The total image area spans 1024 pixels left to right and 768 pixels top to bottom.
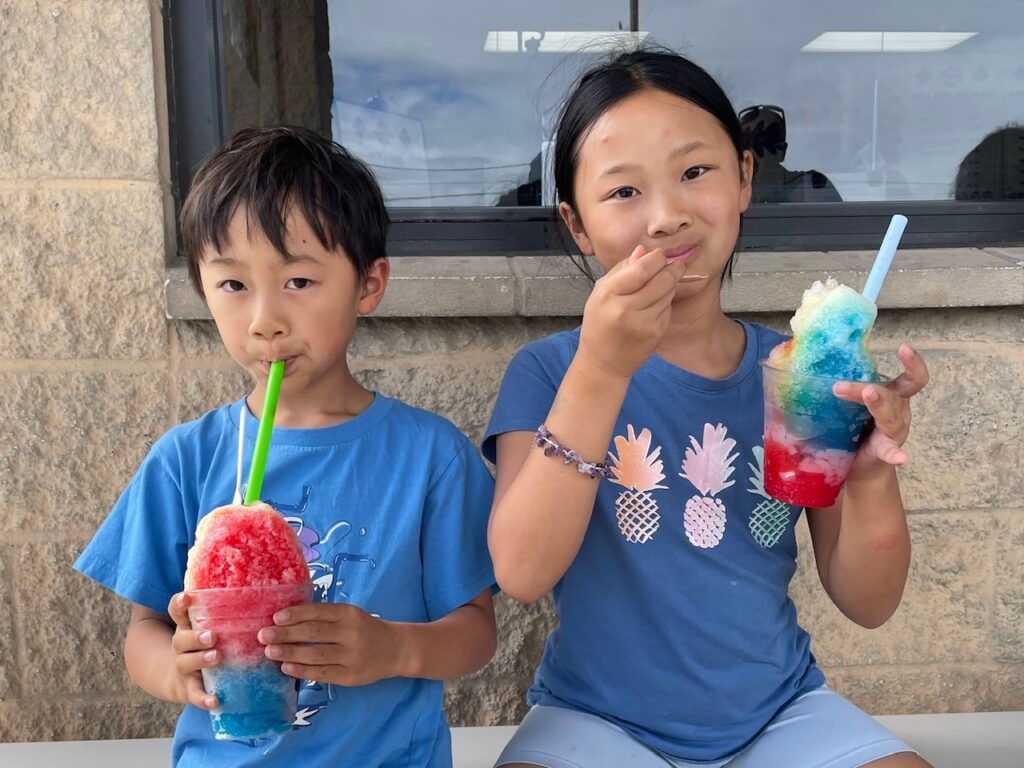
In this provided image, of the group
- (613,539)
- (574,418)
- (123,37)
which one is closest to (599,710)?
(613,539)

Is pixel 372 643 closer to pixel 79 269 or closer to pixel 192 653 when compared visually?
pixel 192 653

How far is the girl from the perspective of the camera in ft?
5.12

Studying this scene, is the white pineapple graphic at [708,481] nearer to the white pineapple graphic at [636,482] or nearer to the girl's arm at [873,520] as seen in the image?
the white pineapple graphic at [636,482]

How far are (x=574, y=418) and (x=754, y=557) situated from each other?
18.3 inches

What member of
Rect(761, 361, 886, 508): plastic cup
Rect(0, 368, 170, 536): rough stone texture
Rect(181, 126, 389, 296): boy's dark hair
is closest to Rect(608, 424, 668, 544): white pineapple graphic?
Rect(761, 361, 886, 508): plastic cup

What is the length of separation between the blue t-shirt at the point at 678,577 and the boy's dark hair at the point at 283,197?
337mm

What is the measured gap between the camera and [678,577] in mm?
1639

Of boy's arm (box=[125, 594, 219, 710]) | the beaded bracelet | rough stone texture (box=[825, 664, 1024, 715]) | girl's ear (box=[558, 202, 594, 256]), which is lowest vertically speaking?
rough stone texture (box=[825, 664, 1024, 715])

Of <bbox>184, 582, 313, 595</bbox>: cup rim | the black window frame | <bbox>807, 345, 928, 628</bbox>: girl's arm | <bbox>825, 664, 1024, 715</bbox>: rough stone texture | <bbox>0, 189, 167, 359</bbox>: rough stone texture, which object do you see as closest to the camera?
<bbox>184, 582, 313, 595</bbox>: cup rim

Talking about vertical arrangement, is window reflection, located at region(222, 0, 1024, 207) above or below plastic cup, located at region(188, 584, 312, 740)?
above

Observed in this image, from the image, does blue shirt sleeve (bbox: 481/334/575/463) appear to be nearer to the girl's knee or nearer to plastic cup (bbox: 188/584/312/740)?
plastic cup (bbox: 188/584/312/740)

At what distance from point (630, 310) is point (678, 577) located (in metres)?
0.53

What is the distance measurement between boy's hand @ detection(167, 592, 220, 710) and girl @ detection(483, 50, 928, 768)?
436 millimetres

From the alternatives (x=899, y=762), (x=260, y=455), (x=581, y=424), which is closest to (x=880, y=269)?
(x=581, y=424)
